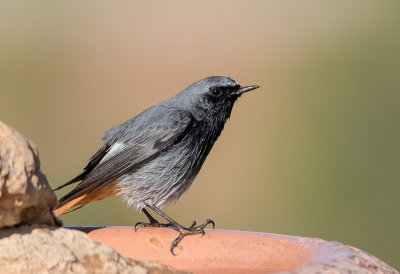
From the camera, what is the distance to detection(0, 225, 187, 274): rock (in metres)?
2.86

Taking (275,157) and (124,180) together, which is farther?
(275,157)

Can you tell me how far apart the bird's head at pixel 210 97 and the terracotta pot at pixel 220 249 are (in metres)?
1.97

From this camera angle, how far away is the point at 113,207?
28.0ft

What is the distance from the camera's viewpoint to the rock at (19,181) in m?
2.83

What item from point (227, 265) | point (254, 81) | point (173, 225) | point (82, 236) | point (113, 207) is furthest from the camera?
point (254, 81)

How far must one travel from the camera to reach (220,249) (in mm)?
3803

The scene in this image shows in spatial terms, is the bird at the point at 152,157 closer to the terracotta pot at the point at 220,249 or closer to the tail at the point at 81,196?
the tail at the point at 81,196

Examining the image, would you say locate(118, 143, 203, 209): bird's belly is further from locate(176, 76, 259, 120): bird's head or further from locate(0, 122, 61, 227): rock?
locate(0, 122, 61, 227): rock

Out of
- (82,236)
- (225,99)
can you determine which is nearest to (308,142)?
(225,99)

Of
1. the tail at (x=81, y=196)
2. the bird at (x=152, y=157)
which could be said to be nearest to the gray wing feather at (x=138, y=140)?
the bird at (x=152, y=157)

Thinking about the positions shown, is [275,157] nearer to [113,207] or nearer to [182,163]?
[113,207]

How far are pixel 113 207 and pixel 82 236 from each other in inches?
216

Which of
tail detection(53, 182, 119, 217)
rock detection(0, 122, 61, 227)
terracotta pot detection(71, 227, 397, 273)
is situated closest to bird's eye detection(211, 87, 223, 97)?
tail detection(53, 182, 119, 217)

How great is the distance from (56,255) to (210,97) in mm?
3243
